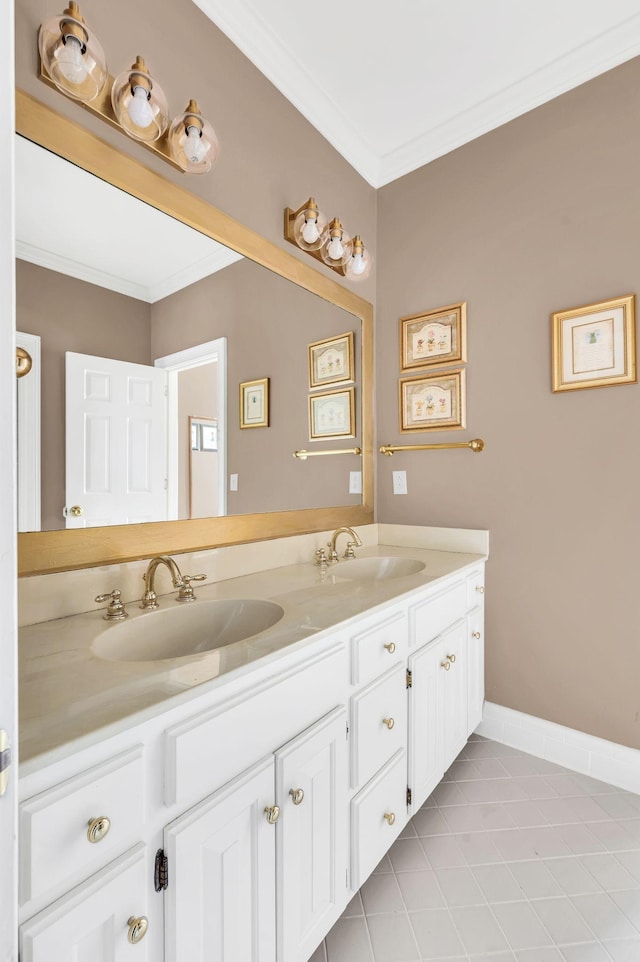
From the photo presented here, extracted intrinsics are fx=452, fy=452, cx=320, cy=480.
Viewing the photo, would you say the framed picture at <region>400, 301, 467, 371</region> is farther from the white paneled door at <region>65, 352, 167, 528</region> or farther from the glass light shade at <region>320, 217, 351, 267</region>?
the white paneled door at <region>65, 352, 167, 528</region>

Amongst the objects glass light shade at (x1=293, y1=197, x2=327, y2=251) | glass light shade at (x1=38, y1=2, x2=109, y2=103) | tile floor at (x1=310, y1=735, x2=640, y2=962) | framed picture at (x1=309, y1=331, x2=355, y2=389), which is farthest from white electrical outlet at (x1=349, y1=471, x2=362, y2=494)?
glass light shade at (x1=38, y1=2, x2=109, y2=103)

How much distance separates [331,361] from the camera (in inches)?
79.3

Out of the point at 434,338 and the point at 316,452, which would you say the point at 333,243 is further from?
the point at 316,452

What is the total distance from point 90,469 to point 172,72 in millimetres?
1207

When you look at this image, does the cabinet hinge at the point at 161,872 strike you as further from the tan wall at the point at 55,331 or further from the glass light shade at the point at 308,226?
the glass light shade at the point at 308,226

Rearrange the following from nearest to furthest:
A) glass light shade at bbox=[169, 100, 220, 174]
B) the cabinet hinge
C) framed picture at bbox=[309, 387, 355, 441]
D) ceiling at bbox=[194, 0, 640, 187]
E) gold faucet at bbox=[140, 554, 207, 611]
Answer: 1. the cabinet hinge
2. gold faucet at bbox=[140, 554, 207, 611]
3. glass light shade at bbox=[169, 100, 220, 174]
4. ceiling at bbox=[194, 0, 640, 187]
5. framed picture at bbox=[309, 387, 355, 441]

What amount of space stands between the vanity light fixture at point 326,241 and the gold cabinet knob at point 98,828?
182 centimetres

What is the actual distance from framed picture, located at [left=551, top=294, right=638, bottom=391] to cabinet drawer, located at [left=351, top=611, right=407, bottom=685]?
1.16m

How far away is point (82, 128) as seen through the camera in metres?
1.13

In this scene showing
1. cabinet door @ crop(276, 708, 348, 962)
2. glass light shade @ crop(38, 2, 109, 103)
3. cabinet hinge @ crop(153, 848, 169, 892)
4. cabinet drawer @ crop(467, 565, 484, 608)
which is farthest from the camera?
cabinet drawer @ crop(467, 565, 484, 608)

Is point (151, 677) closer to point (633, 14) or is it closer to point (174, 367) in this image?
point (174, 367)

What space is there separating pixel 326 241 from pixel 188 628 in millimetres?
1586

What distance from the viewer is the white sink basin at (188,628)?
1035 millimetres

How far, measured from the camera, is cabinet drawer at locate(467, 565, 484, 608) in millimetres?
1788
